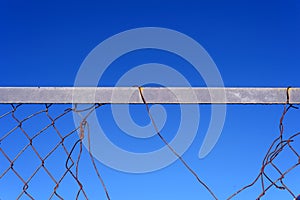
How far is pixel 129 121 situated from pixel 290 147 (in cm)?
63

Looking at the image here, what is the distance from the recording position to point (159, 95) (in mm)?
1368

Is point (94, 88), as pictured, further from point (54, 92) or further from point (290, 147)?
point (290, 147)

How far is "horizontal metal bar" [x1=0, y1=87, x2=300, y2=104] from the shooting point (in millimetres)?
1358

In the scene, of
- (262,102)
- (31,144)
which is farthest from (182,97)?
(31,144)

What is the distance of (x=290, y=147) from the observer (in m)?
1.40

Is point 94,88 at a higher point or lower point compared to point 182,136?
higher

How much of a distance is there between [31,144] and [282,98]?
987 mm

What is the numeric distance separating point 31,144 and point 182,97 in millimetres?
624

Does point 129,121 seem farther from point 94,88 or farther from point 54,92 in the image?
point 54,92

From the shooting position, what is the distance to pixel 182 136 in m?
1.40

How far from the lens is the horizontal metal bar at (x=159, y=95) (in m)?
1.36

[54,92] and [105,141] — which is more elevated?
[54,92]

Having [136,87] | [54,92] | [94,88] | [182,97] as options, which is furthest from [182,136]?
[54,92]

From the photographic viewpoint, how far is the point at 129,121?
1.38 metres
